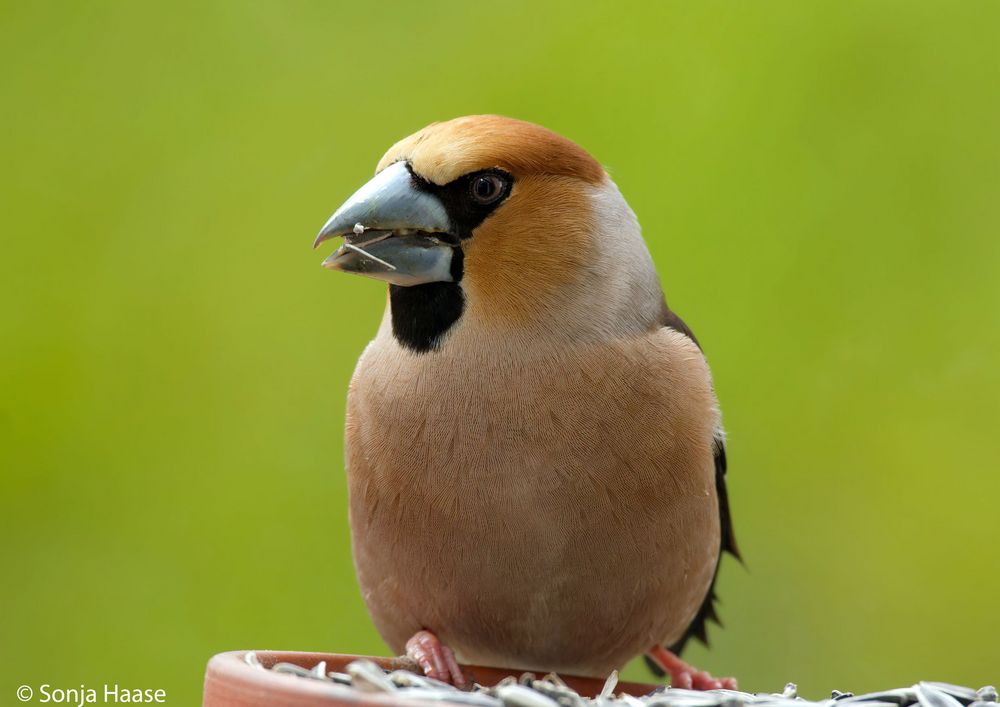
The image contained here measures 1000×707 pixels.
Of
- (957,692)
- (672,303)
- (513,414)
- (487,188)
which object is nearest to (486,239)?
(487,188)

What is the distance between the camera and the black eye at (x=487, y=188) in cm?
247

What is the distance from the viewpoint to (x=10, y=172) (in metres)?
4.35

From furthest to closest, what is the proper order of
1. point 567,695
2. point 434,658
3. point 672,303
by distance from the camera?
1. point 672,303
2. point 434,658
3. point 567,695

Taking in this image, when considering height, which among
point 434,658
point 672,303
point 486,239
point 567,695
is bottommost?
point 434,658

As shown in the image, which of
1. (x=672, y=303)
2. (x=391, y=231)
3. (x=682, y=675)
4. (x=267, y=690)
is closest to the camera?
(x=267, y=690)

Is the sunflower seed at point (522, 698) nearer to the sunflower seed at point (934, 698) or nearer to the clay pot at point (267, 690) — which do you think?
the clay pot at point (267, 690)

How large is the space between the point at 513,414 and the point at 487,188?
0.43 metres

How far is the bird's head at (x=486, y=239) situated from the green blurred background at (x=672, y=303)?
1.61 meters

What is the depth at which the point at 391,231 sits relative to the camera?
241 centimetres

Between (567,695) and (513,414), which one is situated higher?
(513,414)

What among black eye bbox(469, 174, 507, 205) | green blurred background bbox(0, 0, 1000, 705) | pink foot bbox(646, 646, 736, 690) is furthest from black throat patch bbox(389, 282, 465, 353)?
green blurred background bbox(0, 0, 1000, 705)

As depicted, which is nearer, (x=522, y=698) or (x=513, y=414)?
(x=522, y=698)

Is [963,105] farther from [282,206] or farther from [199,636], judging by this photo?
[199,636]

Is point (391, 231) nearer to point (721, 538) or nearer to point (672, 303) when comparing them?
point (721, 538)
